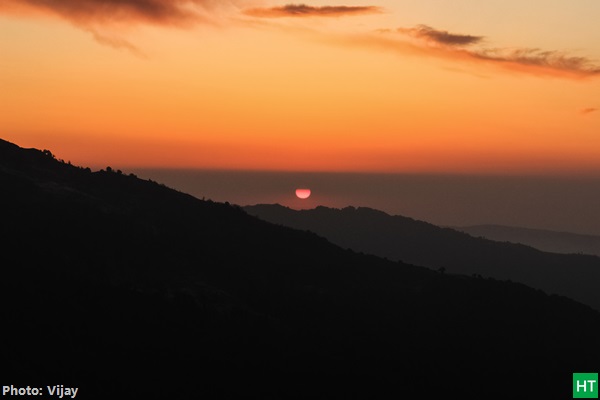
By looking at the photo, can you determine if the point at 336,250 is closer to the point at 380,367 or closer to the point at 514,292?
the point at 514,292

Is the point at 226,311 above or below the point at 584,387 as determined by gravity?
above

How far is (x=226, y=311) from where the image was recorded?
79812mm

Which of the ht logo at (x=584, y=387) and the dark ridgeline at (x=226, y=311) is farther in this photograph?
the ht logo at (x=584, y=387)

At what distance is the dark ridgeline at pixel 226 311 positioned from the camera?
6500 centimetres

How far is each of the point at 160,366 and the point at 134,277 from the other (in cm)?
2106

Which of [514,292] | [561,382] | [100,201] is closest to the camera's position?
[561,382]

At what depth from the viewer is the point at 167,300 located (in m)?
78.4

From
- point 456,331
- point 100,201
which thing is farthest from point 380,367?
point 100,201

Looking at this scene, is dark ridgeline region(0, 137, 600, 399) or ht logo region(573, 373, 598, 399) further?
ht logo region(573, 373, 598, 399)

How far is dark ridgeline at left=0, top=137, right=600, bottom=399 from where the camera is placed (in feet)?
213

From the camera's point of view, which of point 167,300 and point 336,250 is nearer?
point 167,300

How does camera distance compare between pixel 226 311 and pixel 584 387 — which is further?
pixel 226 311

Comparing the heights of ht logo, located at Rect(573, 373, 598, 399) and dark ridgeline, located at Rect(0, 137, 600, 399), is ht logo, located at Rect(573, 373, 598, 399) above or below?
below

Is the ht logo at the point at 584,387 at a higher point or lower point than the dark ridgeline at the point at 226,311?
lower
